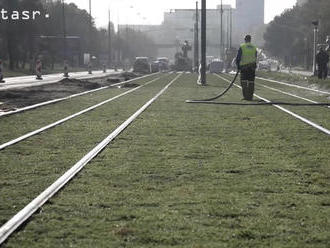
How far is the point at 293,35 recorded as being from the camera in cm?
11838

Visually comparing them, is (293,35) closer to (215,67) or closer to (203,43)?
(215,67)

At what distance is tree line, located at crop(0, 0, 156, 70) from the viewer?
74.4m

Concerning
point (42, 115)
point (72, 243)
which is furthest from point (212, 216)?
point (42, 115)

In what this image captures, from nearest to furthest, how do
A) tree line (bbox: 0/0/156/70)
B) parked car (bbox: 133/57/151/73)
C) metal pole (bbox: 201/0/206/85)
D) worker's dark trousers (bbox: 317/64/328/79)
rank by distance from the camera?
metal pole (bbox: 201/0/206/85) → worker's dark trousers (bbox: 317/64/328/79) → parked car (bbox: 133/57/151/73) → tree line (bbox: 0/0/156/70)

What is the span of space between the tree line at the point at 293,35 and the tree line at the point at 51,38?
2895 cm

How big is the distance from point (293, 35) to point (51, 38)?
47.2 m

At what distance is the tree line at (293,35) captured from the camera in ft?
317

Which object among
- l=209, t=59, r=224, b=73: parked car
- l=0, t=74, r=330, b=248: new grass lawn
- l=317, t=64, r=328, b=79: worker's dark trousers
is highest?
l=0, t=74, r=330, b=248: new grass lawn

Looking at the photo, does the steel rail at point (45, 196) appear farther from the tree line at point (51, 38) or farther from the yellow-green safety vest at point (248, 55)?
the tree line at point (51, 38)

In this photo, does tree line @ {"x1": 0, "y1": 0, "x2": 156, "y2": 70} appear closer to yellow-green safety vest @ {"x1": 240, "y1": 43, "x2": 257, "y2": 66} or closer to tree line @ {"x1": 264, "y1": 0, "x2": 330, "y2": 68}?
tree line @ {"x1": 264, "y1": 0, "x2": 330, "y2": 68}

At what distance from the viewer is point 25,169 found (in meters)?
7.30

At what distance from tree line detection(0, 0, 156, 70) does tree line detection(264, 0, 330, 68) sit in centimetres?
2895

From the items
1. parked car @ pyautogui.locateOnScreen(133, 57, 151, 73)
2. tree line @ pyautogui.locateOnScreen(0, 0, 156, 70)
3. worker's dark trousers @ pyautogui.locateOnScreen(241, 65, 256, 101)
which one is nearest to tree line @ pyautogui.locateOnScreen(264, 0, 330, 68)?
parked car @ pyautogui.locateOnScreen(133, 57, 151, 73)

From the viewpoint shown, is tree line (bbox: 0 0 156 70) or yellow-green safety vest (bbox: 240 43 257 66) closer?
yellow-green safety vest (bbox: 240 43 257 66)
